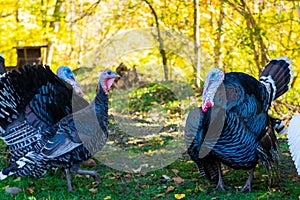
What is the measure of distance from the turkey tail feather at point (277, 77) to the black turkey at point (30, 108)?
6.59 ft

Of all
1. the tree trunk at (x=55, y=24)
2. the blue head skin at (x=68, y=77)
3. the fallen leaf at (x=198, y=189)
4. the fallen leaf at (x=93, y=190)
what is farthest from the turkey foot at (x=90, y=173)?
the tree trunk at (x=55, y=24)

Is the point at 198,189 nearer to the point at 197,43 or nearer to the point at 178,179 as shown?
the point at 178,179

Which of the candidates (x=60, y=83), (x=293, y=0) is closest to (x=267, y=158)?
(x=60, y=83)

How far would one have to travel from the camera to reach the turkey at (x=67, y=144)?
4297 mm

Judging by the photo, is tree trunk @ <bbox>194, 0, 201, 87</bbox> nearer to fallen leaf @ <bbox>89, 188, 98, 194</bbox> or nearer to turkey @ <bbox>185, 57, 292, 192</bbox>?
turkey @ <bbox>185, 57, 292, 192</bbox>

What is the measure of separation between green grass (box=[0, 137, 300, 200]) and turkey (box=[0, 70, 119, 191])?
192mm

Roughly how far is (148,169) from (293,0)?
12.5 ft

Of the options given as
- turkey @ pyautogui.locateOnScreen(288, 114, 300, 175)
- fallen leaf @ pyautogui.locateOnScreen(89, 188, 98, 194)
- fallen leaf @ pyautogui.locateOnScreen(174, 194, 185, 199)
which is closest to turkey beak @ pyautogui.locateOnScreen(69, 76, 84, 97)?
fallen leaf @ pyautogui.locateOnScreen(89, 188, 98, 194)

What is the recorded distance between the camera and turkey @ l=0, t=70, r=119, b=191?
430 cm

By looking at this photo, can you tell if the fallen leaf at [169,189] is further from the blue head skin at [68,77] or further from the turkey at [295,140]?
→ the blue head skin at [68,77]

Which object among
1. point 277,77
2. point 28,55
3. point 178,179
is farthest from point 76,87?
point 28,55

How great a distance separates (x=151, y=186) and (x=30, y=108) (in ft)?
4.58

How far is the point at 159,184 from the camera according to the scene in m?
4.57

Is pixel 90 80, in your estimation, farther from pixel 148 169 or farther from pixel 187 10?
pixel 148 169
